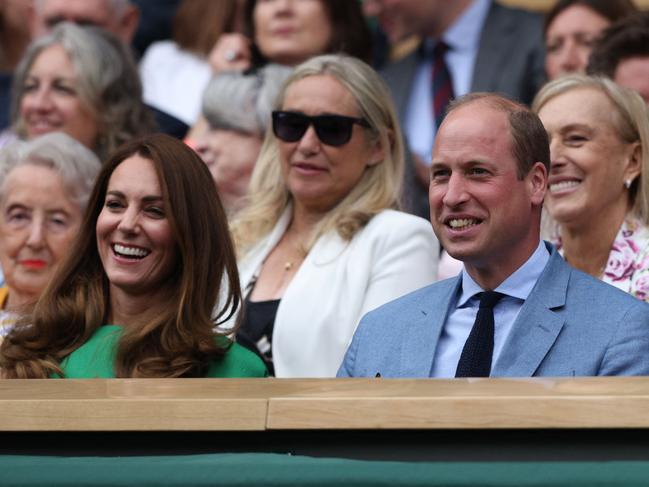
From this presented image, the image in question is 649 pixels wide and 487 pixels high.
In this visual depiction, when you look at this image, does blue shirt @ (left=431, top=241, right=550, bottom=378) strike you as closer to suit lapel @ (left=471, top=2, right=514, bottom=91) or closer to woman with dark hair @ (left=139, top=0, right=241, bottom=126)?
suit lapel @ (left=471, top=2, right=514, bottom=91)

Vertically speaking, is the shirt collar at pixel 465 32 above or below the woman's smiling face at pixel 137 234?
above

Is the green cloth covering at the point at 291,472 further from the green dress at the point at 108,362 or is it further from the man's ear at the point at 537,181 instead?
the man's ear at the point at 537,181

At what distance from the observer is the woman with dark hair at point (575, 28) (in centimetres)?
598

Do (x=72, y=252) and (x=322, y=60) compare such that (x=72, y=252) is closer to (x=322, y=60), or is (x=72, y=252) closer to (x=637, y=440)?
(x=322, y=60)


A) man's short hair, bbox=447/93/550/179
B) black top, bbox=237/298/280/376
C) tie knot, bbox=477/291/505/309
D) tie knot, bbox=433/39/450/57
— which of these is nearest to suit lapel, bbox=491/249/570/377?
tie knot, bbox=477/291/505/309

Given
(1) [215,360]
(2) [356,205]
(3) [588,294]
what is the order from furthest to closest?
(2) [356,205] → (1) [215,360] → (3) [588,294]

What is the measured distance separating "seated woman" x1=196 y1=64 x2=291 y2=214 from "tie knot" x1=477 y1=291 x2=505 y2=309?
6.83 feet

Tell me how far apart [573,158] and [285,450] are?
2.08 meters

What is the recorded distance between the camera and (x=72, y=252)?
170 inches

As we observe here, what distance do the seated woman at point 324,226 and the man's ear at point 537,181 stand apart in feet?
2.78

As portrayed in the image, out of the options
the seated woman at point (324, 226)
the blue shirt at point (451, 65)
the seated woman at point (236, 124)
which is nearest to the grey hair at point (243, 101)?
the seated woman at point (236, 124)

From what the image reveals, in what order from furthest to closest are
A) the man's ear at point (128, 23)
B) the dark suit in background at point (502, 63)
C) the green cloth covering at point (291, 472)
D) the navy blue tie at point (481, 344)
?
the man's ear at point (128, 23) < the dark suit in background at point (502, 63) < the navy blue tie at point (481, 344) < the green cloth covering at point (291, 472)

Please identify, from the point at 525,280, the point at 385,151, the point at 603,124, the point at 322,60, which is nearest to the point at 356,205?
the point at 385,151

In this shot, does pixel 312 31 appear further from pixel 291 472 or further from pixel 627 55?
pixel 291 472
